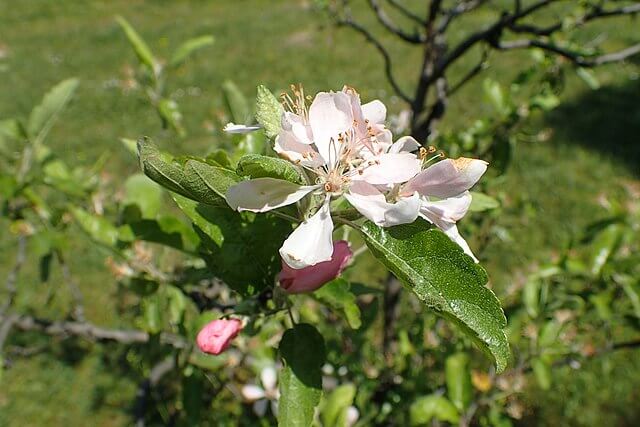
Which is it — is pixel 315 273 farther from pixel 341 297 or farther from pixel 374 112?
pixel 374 112

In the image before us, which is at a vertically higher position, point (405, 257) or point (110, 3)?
point (405, 257)

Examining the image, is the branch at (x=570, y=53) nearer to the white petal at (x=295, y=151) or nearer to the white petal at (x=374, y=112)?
the white petal at (x=374, y=112)

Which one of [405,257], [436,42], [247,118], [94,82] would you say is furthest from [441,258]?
[94,82]

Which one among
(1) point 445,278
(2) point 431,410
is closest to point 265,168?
(1) point 445,278

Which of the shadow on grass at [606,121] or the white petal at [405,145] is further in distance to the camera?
the shadow on grass at [606,121]

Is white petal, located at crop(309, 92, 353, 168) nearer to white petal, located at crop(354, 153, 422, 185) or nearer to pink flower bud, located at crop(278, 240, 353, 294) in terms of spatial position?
white petal, located at crop(354, 153, 422, 185)

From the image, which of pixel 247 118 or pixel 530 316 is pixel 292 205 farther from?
pixel 530 316

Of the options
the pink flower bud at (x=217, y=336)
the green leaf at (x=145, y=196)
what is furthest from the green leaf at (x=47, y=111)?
the pink flower bud at (x=217, y=336)
